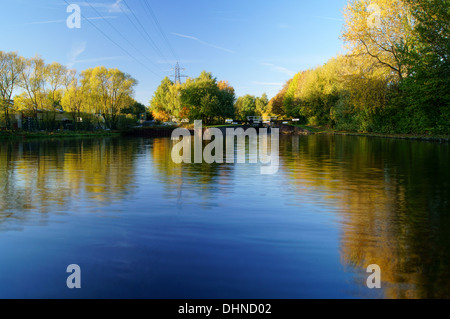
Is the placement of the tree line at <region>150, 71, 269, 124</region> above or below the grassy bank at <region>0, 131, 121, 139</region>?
above

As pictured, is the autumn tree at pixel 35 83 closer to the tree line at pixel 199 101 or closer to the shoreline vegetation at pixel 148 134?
the shoreline vegetation at pixel 148 134

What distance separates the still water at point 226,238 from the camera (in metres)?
4.18

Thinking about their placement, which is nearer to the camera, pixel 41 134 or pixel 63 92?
pixel 41 134

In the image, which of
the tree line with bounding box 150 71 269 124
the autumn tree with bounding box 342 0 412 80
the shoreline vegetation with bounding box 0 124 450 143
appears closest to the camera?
the shoreline vegetation with bounding box 0 124 450 143

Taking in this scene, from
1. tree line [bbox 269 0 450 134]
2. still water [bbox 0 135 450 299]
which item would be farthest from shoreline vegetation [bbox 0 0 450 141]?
still water [bbox 0 135 450 299]

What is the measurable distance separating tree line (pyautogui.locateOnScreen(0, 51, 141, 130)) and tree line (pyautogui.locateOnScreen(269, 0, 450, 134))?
145ft

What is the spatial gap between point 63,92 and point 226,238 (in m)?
73.4

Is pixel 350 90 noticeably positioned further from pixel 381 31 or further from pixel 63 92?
pixel 63 92

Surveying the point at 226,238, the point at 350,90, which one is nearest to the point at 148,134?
the point at 350,90

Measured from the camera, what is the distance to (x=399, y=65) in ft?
132

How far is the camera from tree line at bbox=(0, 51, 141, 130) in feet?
173

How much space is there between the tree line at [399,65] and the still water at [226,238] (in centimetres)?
2827

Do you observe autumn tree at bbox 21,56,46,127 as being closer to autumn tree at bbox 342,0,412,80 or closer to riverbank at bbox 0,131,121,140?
riverbank at bbox 0,131,121,140
